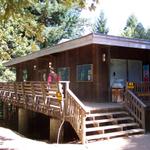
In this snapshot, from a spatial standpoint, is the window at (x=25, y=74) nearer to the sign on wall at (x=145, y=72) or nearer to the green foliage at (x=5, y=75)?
the green foliage at (x=5, y=75)

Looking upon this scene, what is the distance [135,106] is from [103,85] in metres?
3.00

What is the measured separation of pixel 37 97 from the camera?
1510 cm

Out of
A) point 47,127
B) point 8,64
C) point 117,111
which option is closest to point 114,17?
point 8,64

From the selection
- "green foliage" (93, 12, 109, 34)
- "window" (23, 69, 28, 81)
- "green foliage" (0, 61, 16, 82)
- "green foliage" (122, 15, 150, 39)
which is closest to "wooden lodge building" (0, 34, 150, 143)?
"window" (23, 69, 28, 81)

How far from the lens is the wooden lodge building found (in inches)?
454

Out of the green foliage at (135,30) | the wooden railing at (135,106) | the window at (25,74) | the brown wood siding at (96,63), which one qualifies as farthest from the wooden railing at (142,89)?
the green foliage at (135,30)

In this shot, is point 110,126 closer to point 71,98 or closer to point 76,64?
point 71,98

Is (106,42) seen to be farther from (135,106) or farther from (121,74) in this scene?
(135,106)

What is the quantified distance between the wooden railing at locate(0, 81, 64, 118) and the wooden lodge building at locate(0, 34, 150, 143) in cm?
9

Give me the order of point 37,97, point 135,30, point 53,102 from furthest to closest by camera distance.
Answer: point 135,30 → point 37,97 → point 53,102

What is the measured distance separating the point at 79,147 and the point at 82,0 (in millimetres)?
4296

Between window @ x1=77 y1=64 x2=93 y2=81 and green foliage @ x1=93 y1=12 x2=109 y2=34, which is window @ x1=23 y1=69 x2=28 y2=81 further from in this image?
green foliage @ x1=93 y1=12 x2=109 y2=34

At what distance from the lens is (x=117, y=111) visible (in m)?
12.9

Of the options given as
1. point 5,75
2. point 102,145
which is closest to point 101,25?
point 5,75
